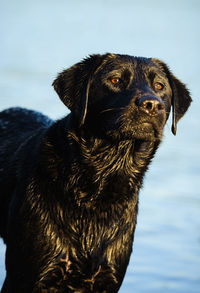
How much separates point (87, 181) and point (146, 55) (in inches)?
509

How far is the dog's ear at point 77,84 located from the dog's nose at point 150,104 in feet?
1.58

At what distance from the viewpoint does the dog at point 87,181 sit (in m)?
5.80

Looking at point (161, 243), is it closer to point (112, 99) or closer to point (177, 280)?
point (177, 280)

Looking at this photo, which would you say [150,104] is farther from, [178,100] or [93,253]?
[93,253]

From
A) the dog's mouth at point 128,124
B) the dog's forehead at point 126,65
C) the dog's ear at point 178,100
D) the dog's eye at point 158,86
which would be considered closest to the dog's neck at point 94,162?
the dog's mouth at point 128,124

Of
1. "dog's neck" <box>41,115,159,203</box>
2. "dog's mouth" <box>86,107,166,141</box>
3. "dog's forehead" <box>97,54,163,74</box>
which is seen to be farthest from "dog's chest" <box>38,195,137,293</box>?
"dog's forehead" <box>97,54,163,74</box>

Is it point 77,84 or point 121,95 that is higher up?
point 77,84

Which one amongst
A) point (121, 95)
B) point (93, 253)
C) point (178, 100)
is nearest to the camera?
point (121, 95)

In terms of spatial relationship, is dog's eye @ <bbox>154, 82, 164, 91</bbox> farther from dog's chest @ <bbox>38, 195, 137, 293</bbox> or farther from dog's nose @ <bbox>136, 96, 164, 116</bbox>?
dog's chest @ <bbox>38, 195, 137, 293</bbox>

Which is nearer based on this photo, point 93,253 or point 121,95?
point 121,95

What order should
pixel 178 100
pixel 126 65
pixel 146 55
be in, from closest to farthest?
pixel 126 65
pixel 178 100
pixel 146 55

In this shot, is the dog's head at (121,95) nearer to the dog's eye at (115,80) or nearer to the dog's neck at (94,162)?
the dog's eye at (115,80)

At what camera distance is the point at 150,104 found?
558 cm

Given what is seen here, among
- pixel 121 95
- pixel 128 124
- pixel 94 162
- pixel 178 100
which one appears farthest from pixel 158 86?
pixel 94 162
